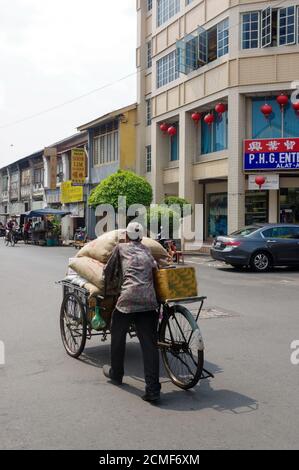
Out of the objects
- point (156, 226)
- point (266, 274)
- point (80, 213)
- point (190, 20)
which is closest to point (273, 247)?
point (266, 274)

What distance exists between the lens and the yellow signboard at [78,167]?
36969 millimetres

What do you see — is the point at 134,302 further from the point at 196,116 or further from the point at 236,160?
the point at 196,116

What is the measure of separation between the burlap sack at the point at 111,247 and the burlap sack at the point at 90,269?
7cm

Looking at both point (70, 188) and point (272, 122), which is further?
point (70, 188)

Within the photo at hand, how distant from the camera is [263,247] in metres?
16.8

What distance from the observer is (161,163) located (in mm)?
30625

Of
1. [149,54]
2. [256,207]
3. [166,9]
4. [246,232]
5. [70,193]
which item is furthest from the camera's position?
[70,193]

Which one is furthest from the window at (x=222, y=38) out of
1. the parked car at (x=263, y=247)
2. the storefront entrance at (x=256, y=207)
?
the parked car at (x=263, y=247)

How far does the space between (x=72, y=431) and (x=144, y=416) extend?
25.5 inches

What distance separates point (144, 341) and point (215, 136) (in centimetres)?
2225

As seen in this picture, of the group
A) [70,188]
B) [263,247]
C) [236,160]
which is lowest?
[263,247]

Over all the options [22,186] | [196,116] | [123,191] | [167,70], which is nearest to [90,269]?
[123,191]

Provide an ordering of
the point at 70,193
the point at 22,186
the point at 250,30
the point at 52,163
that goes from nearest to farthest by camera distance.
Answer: the point at 250,30, the point at 70,193, the point at 52,163, the point at 22,186

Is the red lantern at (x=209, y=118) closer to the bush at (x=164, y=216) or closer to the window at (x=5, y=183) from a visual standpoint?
the bush at (x=164, y=216)
